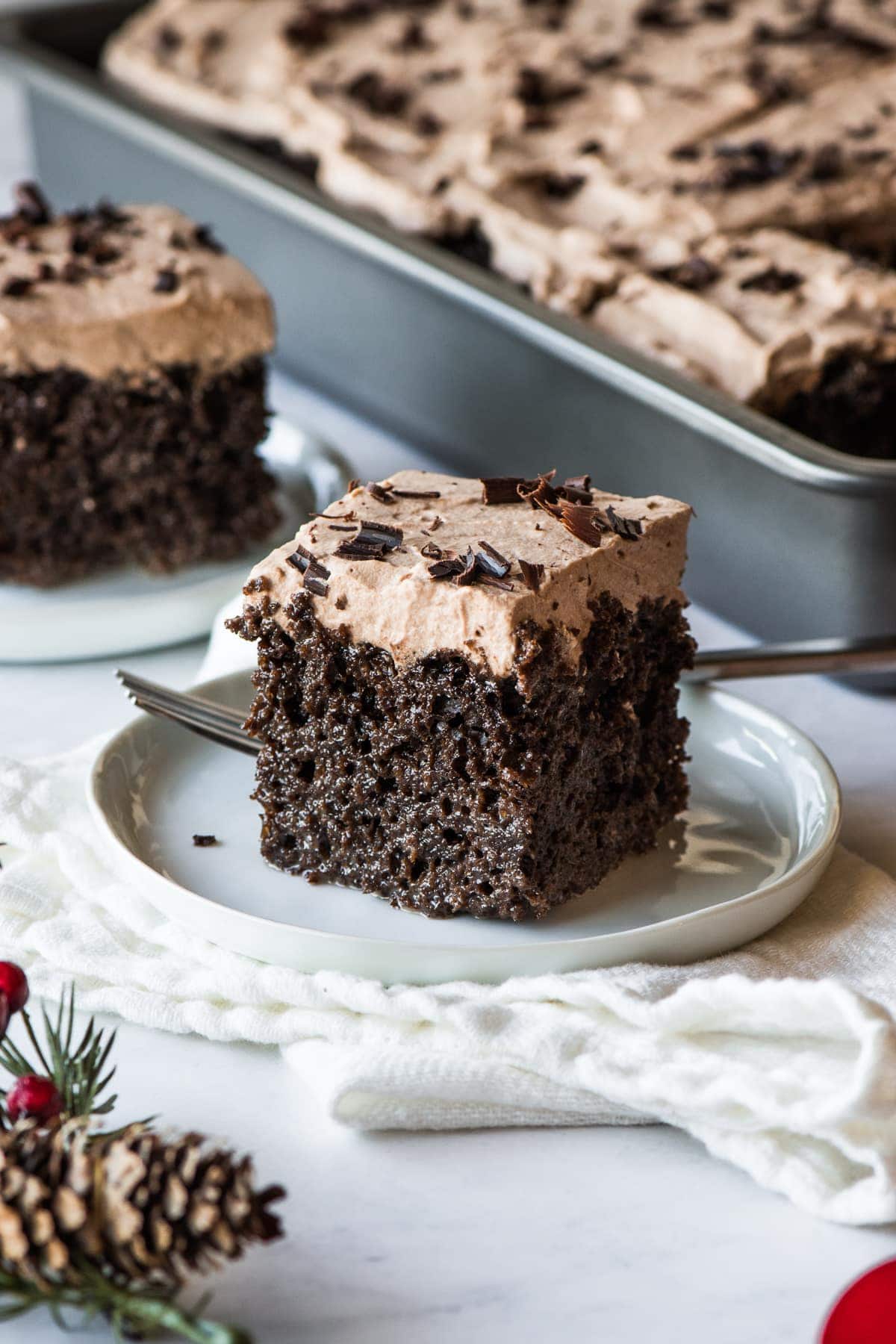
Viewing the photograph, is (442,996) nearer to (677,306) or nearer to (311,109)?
(677,306)

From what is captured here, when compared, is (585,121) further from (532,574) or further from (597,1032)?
(597,1032)

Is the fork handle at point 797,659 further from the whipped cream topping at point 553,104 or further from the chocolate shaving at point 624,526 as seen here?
the whipped cream topping at point 553,104

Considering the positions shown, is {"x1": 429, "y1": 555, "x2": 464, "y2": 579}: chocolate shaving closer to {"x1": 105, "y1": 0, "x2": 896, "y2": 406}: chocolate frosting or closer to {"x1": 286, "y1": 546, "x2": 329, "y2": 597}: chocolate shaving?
{"x1": 286, "y1": 546, "x2": 329, "y2": 597}: chocolate shaving

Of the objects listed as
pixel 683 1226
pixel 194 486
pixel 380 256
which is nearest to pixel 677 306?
pixel 380 256

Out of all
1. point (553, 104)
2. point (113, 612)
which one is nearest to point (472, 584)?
point (113, 612)

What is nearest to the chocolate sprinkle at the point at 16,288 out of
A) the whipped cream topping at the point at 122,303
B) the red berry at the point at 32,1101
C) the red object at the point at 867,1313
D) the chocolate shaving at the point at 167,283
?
the whipped cream topping at the point at 122,303

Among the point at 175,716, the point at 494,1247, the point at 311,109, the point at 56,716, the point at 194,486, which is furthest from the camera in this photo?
the point at 311,109
